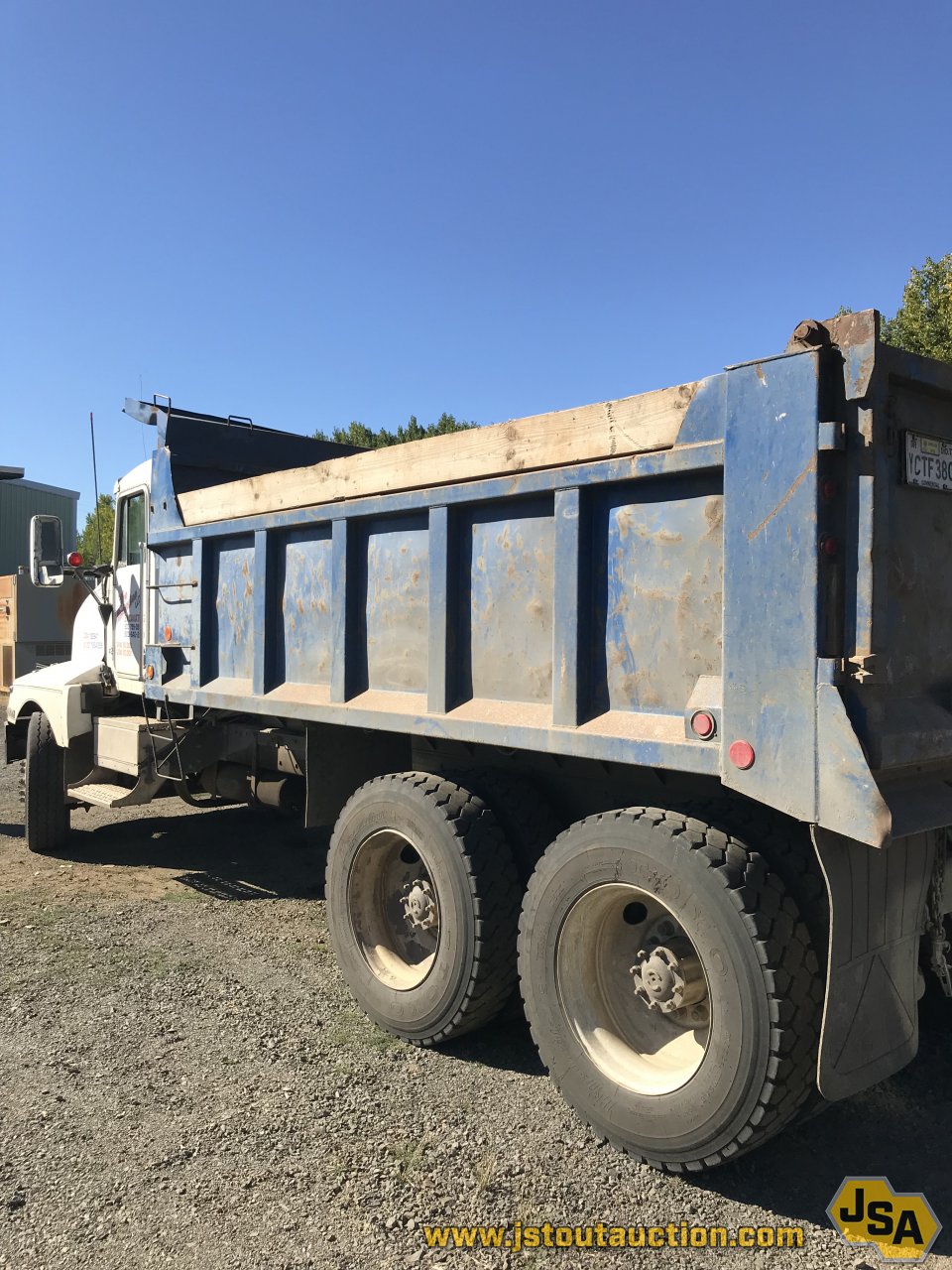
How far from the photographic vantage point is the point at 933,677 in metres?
2.81

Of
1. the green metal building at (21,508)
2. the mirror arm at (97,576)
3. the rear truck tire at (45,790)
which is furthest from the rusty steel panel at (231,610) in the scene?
the green metal building at (21,508)

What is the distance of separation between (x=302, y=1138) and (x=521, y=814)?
54.8 inches

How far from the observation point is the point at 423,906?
394 centimetres

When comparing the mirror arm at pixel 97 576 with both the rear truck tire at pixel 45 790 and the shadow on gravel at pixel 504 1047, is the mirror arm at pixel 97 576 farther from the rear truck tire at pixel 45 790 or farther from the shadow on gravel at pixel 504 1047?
the shadow on gravel at pixel 504 1047

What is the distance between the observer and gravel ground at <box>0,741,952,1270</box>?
2.64 meters

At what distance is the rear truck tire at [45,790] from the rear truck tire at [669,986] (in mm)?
5047

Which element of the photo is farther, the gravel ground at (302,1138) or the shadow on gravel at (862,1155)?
the shadow on gravel at (862,1155)

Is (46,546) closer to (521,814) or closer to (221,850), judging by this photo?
(221,850)

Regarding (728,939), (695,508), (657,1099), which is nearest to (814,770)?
(728,939)

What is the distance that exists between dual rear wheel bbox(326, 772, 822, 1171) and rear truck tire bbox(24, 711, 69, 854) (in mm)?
3746

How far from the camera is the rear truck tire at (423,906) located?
3.56 m

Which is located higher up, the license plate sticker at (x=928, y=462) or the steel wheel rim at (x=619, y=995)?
the license plate sticker at (x=928, y=462)

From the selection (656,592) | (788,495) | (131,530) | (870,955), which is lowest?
(870,955)

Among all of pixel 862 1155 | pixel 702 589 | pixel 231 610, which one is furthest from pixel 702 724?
pixel 231 610
